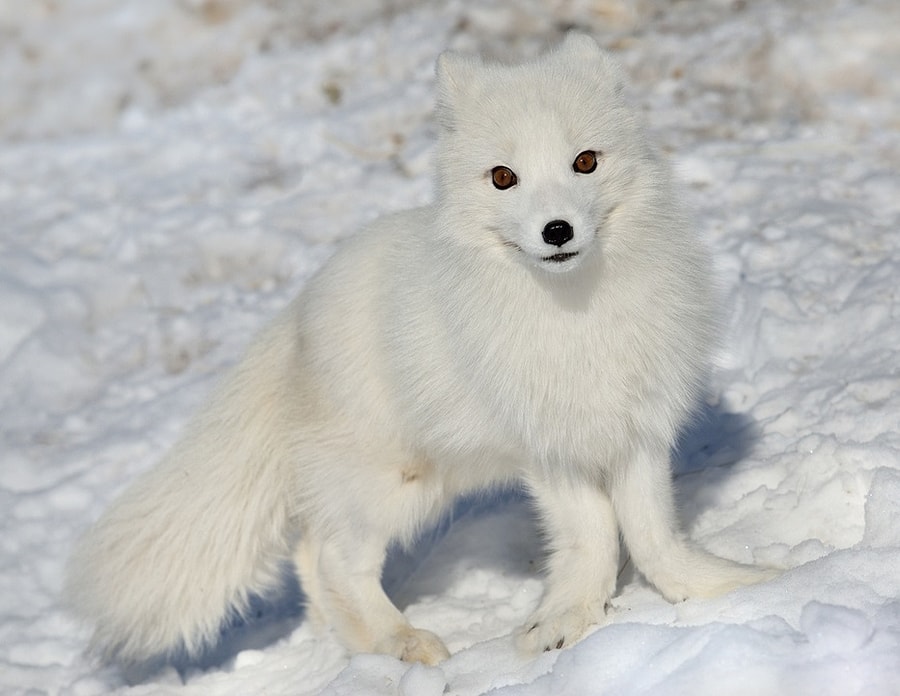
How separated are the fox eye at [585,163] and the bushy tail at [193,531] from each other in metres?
1.02

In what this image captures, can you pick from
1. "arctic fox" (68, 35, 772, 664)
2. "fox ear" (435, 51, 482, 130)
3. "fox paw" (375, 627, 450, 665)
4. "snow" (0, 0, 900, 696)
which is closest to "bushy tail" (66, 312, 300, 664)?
"arctic fox" (68, 35, 772, 664)

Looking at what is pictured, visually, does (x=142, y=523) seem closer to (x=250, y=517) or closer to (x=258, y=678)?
(x=250, y=517)

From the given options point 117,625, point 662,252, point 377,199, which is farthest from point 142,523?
point 377,199

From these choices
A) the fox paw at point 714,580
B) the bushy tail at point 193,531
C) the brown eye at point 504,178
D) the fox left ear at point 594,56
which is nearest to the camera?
the brown eye at point 504,178

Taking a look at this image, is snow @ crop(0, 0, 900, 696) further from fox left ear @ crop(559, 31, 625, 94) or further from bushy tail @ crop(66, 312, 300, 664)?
fox left ear @ crop(559, 31, 625, 94)

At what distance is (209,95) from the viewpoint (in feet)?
19.9

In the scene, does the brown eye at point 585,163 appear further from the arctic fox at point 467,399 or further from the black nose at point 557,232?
the black nose at point 557,232

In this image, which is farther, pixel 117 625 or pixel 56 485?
pixel 56 485

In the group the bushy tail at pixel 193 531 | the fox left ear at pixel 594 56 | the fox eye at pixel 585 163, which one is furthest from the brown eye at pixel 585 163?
the bushy tail at pixel 193 531

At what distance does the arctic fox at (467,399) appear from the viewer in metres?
2.48

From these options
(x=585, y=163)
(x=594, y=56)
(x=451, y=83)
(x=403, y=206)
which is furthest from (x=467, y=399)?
(x=403, y=206)

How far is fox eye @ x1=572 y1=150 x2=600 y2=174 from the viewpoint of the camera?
7.99 ft

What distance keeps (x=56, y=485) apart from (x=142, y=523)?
3.17 feet

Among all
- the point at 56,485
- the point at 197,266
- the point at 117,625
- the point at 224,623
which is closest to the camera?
the point at 117,625
